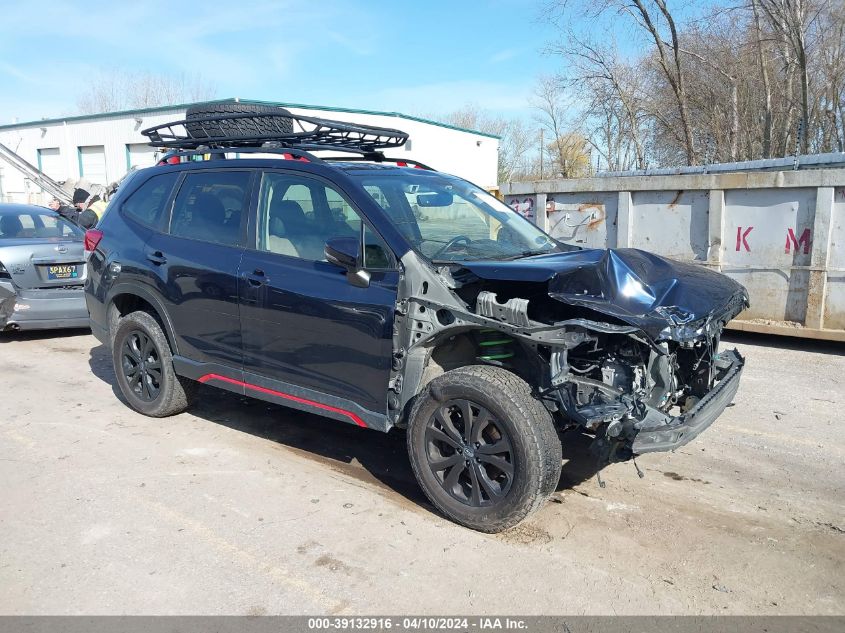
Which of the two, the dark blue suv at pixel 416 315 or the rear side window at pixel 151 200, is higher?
Answer: the rear side window at pixel 151 200

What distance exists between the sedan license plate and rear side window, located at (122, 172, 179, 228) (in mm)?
3171

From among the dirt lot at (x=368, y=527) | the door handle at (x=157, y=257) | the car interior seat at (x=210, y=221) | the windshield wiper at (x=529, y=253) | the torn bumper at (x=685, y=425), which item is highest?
the car interior seat at (x=210, y=221)

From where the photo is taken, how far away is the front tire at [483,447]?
11.4 ft

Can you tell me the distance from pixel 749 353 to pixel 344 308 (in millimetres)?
5389

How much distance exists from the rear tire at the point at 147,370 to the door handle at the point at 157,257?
0.49 metres

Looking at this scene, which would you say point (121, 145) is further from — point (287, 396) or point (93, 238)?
point (287, 396)

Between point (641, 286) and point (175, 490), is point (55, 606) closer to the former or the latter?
point (175, 490)

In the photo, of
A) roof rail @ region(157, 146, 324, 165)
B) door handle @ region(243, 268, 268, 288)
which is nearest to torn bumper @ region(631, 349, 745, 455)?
door handle @ region(243, 268, 268, 288)

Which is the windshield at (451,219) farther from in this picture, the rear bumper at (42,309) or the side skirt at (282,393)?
the rear bumper at (42,309)

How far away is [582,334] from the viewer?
345cm

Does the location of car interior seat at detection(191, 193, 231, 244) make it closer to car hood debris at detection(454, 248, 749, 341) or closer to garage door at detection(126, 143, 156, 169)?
car hood debris at detection(454, 248, 749, 341)

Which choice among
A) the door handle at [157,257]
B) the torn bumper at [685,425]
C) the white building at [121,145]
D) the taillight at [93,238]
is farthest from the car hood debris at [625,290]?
the white building at [121,145]

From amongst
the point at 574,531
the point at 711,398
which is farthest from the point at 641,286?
the point at 574,531

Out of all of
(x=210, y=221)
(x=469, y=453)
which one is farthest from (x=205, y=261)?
(x=469, y=453)
